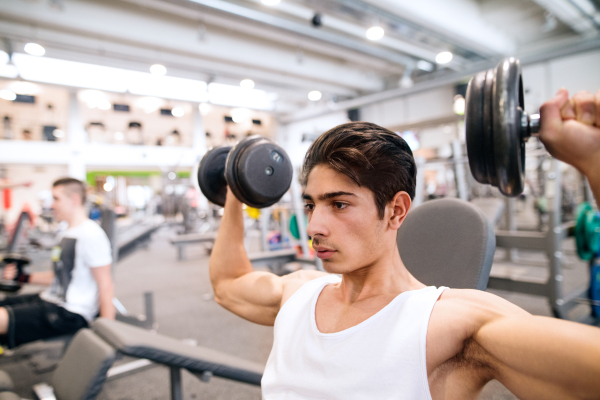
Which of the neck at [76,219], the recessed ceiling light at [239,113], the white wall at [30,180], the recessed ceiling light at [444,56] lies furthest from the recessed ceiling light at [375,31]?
the white wall at [30,180]

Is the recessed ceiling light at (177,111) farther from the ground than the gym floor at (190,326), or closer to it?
farther from the ground

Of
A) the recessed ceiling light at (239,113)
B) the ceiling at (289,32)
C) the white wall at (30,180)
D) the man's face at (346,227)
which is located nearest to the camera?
the man's face at (346,227)

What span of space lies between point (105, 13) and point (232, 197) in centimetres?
604

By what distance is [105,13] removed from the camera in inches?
221

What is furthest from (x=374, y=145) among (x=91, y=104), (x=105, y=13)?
(x=91, y=104)

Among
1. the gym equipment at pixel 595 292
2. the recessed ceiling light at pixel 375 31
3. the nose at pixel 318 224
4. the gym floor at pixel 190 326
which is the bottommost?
the gym floor at pixel 190 326

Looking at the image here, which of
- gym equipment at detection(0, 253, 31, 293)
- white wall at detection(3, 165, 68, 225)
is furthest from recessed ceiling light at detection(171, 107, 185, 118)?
gym equipment at detection(0, 253, 31, 293)

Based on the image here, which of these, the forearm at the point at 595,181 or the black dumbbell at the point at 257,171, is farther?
the black dumbbell at the point at 257,171

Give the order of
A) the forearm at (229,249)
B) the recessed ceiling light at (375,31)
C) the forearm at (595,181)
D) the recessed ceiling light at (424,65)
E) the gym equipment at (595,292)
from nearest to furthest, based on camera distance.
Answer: the forearm at (595,181) → the forearm at (229,249) → the gym equipment at (595,292) → the recessed ceiling light at (375,31) → the recessed ceiling light at (424,65)

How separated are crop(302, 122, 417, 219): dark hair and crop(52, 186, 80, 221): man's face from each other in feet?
6.09

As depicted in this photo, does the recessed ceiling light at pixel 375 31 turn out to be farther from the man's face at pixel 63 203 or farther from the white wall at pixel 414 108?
the man's face at pixel 63 203

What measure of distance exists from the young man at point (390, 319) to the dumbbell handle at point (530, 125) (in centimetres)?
3

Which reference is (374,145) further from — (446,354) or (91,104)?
(91,104)

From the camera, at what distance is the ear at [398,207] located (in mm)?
824
